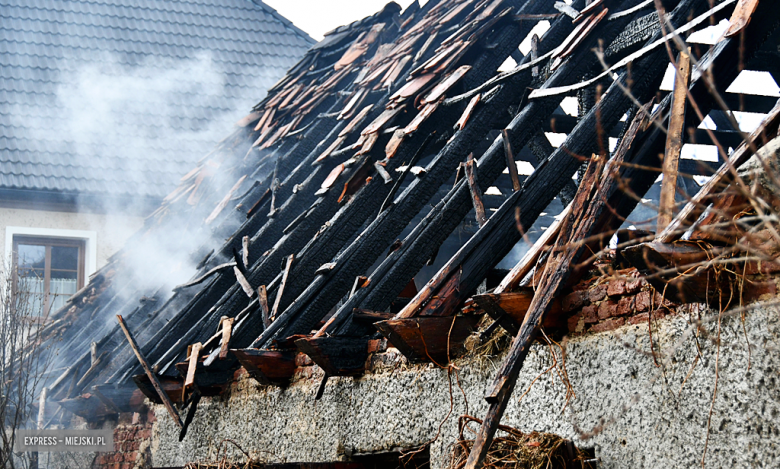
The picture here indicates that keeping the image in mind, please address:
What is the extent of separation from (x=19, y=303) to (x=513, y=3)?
210 inches

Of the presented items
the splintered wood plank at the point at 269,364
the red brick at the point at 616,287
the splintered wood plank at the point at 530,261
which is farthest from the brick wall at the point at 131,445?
the red brick at the point at 616,287

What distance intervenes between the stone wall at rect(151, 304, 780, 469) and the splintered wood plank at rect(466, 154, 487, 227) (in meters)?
0.72

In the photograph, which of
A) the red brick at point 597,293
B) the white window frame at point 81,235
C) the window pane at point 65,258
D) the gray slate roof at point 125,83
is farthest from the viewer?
the gray slate roof at point 125,83

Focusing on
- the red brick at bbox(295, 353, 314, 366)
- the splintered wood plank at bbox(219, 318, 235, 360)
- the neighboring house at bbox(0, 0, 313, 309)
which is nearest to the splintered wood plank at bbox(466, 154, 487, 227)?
the red brick at bbox(295, 353, 314, 366)

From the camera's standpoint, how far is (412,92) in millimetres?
5586

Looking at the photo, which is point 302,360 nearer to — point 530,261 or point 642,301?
point 530,261

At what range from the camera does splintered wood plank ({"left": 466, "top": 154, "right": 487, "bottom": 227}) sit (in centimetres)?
405

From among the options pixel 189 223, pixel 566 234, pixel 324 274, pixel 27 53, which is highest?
pixel 27 53

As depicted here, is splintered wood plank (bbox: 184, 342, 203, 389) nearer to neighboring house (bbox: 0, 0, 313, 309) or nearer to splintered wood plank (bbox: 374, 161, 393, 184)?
splintered wood plank (bbox: 374, 161, 393, 184)

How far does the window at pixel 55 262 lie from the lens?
36.9 ft

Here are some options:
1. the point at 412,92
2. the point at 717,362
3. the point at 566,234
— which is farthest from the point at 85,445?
the point at 717,362

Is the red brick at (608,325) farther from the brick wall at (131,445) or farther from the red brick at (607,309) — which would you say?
the brick wall at (131,445)

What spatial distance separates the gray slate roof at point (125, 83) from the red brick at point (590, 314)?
931 centimetres

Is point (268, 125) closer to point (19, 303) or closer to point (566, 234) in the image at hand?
point (19, 303)
